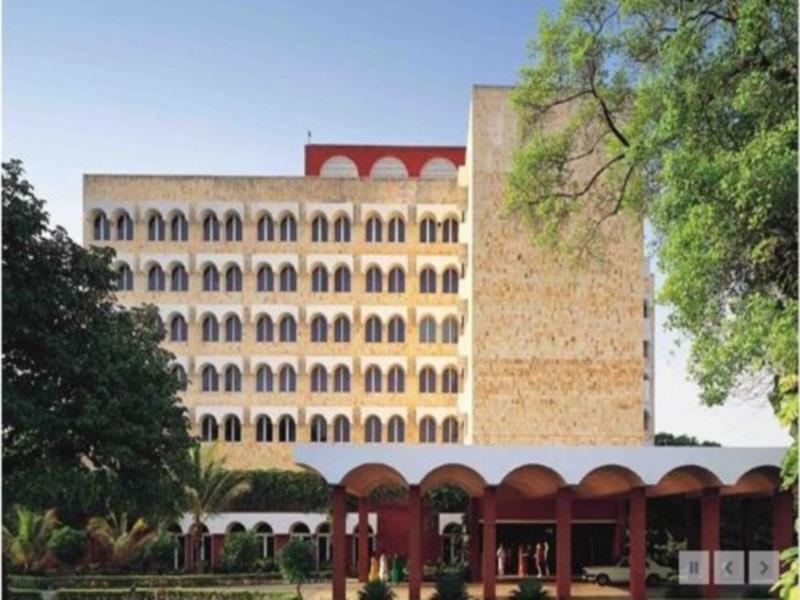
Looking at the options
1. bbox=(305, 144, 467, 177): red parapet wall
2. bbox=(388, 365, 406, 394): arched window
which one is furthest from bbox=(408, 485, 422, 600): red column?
bbox=(305, 144, 467, 177): red parapet wall

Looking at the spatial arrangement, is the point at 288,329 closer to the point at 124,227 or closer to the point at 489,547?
the point at 124,227

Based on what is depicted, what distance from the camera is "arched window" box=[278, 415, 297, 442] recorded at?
4966 cm

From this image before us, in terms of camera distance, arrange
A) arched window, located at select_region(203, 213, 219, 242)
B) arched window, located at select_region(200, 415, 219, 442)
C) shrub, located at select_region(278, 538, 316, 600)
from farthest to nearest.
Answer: arched window, located at select_region(203, 213, 219, 242) < arched window, located at select_region(200, 415, 219, 442) < shrub, located at select_region(278, 538, 316, 600)

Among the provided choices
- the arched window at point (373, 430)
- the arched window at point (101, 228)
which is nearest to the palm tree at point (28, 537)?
the arched window at point (373, 430)

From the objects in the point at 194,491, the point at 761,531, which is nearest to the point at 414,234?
the point at 194,491

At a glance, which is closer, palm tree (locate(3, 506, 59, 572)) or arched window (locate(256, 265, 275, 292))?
palm tree (locate(3, 506, 59, 572))

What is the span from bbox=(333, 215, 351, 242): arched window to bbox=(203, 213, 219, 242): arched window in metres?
4.76

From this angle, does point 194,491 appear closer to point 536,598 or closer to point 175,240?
point 175,240

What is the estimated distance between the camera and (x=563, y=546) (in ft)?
96.7

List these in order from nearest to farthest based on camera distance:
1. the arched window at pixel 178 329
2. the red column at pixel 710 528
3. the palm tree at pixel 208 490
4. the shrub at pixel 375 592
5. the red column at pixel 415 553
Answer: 1. the shrub at pixel 375 592
2. the red column at pixel 415 553
3. the red column at pixel 710 528
4. the palm tree at pixel 208 490
5. the arched window at pixel 178 329

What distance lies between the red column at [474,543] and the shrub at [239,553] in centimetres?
776

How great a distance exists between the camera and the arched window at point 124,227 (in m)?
50.2

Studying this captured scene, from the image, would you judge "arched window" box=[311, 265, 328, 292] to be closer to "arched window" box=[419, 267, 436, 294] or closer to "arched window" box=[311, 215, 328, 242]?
"arched window" box=[311, 215, 328, 242]

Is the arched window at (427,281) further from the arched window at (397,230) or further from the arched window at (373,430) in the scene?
the arched window at (373,430)
